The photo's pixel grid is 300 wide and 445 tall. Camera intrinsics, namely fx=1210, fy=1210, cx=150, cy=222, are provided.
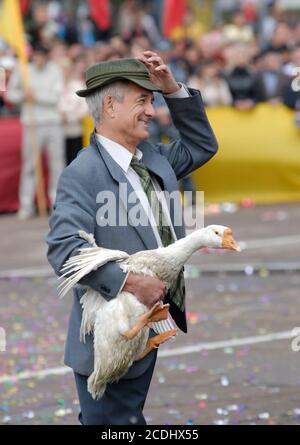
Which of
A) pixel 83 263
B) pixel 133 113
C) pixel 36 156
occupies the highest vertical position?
pixel 133 113

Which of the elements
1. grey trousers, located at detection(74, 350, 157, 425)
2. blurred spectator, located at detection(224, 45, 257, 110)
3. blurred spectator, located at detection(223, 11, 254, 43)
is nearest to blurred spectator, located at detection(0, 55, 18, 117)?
blurred spectator, located at detection(224, 45, 257, 110)

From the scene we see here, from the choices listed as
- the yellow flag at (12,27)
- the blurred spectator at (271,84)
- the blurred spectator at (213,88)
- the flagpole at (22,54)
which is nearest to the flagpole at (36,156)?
the flagpole at (22,54)

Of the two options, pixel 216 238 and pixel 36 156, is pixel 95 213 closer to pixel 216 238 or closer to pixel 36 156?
pixel 216 238

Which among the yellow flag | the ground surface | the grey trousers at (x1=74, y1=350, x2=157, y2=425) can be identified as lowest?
the ground surface

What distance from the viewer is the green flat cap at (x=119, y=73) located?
5039 millimetres

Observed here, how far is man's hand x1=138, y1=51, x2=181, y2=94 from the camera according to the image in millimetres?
5223

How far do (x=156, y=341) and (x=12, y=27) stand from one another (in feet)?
39.6

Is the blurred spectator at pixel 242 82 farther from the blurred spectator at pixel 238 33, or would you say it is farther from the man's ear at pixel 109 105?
the man's ear at pixel 109 105

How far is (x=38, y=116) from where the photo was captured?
16109mm

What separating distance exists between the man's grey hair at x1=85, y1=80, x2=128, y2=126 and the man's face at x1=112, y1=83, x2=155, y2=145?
2 centimetres

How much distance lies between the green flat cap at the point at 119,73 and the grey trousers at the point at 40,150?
11.1 m

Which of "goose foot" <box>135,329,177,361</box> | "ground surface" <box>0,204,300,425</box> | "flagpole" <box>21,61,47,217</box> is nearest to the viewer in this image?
"goose foot" <box>135,329,177,361</box>

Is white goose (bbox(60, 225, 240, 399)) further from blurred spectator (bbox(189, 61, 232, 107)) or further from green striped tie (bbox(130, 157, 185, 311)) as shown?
blurred spectator (bbox(189, 61, 232, 107))

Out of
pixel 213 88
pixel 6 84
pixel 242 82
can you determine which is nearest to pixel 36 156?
pixel 6 84
